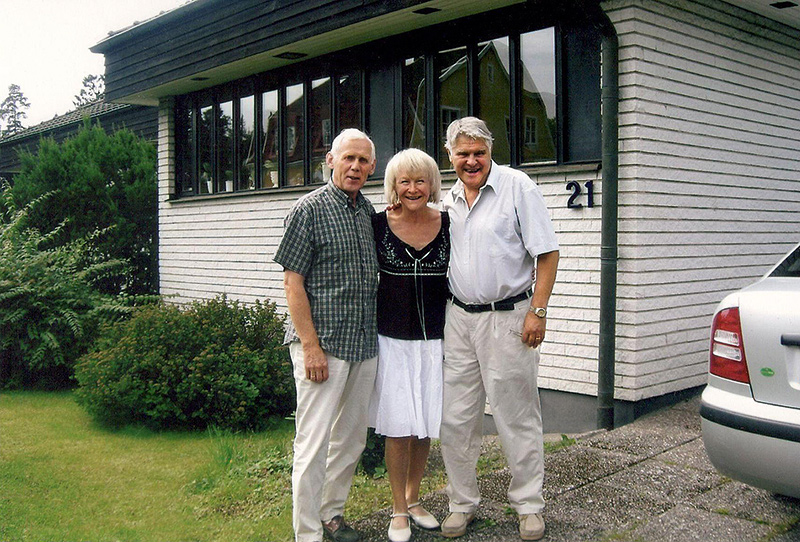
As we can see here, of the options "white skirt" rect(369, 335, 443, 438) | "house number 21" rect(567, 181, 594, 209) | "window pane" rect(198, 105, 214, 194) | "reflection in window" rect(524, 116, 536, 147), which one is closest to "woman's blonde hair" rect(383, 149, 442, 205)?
"white skirt" rect(369, 335, 443, 438)

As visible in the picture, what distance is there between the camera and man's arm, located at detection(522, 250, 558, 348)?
12.6ft

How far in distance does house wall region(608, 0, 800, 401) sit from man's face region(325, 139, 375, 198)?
302cm

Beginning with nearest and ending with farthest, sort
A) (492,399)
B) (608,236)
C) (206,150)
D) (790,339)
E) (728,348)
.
Result: 1. (790,339)
2. (728,348)
3. (492,399)
4. (608,236)
5. (206,150)

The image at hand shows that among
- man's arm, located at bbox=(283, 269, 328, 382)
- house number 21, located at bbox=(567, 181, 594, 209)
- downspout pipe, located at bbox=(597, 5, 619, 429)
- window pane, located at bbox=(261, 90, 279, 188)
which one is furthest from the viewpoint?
window pane, located at bbox=(261, 90, 279, 188)

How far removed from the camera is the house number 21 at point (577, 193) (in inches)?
257

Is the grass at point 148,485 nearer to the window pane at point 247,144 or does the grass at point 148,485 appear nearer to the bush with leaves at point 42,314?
the bush with leaves at point 42,314

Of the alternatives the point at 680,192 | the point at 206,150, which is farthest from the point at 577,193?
the point at 206,150

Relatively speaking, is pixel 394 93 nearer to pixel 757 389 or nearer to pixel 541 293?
pixel 541 293

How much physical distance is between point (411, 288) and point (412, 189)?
1.62 ft

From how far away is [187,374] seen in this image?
784 centimetres

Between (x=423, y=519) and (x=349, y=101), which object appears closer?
(x=423, y=519)

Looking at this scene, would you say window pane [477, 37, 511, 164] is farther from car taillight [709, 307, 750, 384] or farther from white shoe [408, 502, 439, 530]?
white shoe [408, 502, 439, 530]

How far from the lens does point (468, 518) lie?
4.05m

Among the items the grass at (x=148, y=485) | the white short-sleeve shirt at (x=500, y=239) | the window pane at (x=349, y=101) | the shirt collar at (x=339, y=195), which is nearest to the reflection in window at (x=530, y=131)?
the window pane at (x=349, y=101)
